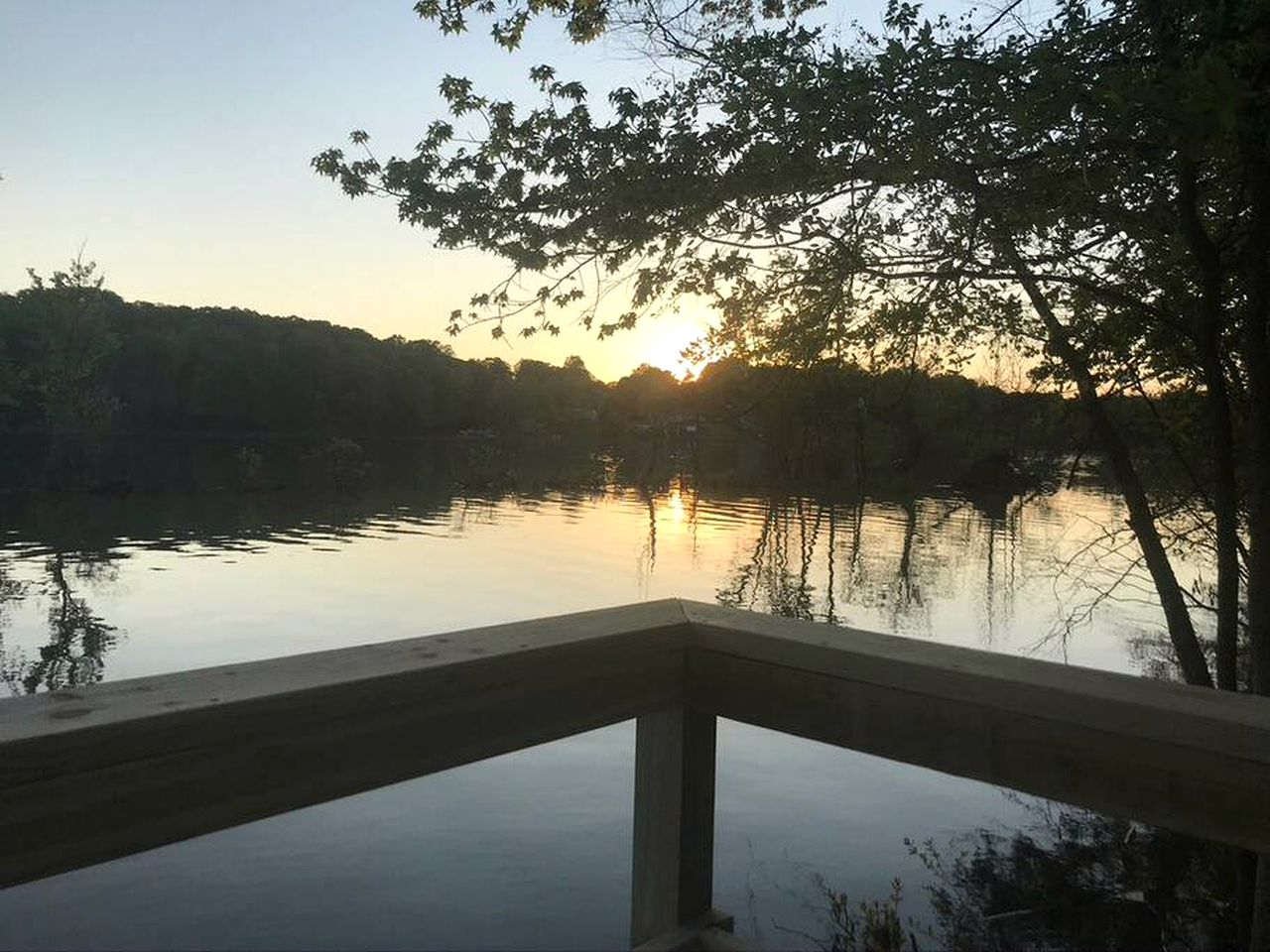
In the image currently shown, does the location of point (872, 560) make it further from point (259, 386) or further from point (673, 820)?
point (259, 386)

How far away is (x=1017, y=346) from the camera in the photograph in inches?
243

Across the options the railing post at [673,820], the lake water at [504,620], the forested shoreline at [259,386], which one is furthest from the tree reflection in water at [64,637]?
the forested shoreline at [259,386]

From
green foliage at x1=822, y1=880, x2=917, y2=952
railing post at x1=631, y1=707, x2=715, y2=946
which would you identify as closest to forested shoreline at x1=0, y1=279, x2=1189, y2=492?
green foliage at x1=822, y1=880, x2=917, y2=952

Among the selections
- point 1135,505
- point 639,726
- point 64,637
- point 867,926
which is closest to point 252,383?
point 64,637

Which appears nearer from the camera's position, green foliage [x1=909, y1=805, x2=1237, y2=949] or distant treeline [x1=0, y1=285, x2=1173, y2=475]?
green foliage [x1=909, y1=805, x2=1237, y2=949]

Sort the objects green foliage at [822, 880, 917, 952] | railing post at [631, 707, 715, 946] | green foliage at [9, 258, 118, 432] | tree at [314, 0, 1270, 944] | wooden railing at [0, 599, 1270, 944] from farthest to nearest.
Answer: green foliage at [9, 258, 118, 432] → green foliage at [822, 880, 917, 952] → tree at [314, 0, 1270, 944] → railing post at [631, 707, 715, 946] → wooden railing at [0, 599, 1270, 944]

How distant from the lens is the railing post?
1.88 m

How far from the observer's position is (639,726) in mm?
1941

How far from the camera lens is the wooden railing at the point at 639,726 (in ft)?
3.83

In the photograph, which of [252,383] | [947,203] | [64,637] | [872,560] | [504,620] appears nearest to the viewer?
[947,203]

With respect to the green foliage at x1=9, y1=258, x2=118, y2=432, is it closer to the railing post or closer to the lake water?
the lake water

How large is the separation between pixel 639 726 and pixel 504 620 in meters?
17.4

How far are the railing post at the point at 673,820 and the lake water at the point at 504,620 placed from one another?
274 centimetres

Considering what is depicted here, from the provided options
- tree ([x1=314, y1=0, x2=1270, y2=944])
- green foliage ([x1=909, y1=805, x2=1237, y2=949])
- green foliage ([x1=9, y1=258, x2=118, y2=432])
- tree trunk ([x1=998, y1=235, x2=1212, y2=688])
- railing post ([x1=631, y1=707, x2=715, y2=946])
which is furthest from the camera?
green foliage ([x1=9, y1=258, x2=118, y2=432])
